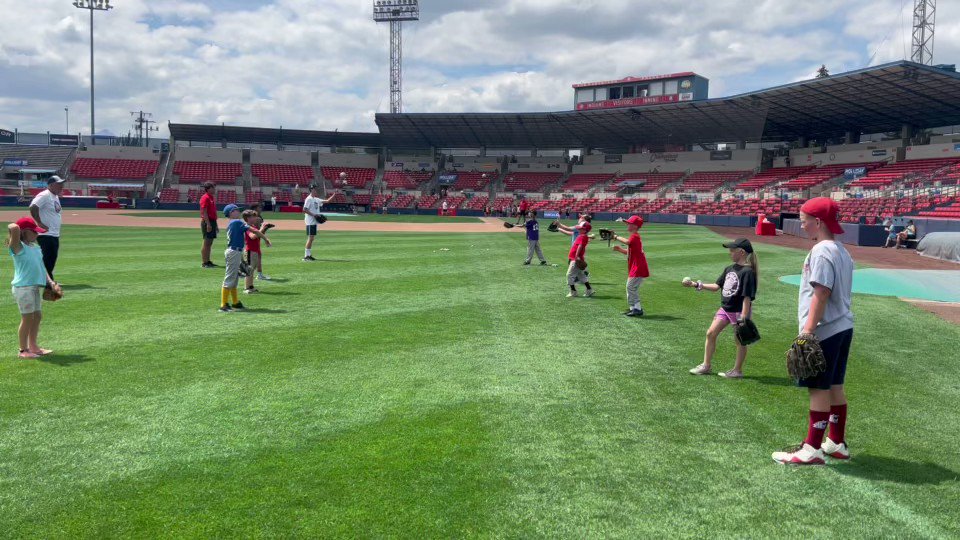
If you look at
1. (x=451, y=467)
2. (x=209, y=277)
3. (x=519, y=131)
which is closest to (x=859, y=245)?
(x=209, y=277)

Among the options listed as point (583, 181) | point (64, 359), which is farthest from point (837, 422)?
point (583, 181)

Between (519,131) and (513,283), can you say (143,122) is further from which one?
(513,283)

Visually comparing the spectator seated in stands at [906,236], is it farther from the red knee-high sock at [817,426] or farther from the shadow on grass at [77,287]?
the shadow on grass at [77,287]

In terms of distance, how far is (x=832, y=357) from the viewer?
485 centimetres

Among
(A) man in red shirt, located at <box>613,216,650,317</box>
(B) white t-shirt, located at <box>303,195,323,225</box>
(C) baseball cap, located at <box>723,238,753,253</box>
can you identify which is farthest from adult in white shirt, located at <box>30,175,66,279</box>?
(C) baseball cap, located at <box>723,238,753,253</box>

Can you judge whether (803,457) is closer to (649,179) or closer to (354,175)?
(649,179)

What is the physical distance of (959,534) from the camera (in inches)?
156

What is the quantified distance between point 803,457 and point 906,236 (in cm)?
2827

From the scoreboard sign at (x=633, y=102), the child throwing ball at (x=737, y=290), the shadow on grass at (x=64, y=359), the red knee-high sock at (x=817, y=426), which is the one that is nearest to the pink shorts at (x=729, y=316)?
the child throwing ball at (x=737, y=290)

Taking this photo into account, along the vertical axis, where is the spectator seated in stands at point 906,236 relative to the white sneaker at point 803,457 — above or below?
above

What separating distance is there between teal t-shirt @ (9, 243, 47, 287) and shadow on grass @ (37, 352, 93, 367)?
861mm

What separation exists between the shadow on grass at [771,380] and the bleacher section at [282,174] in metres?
70.6

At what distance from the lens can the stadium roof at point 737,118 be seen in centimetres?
4284

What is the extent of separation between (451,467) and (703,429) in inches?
94.8
